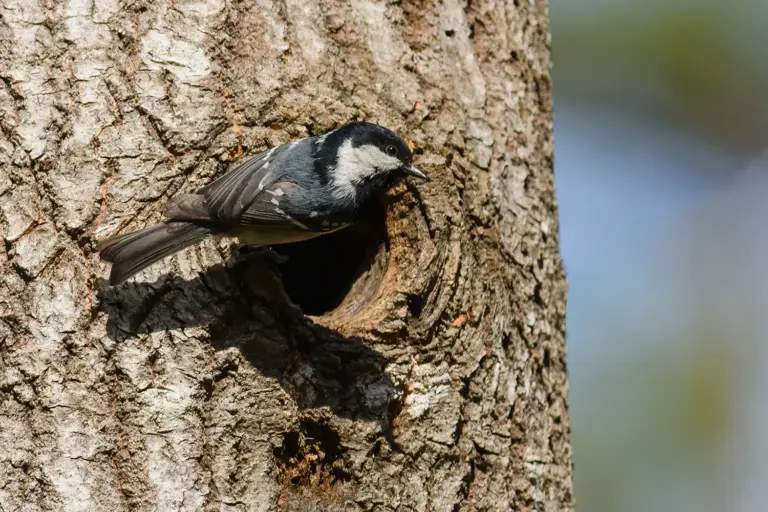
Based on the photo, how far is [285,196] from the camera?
2758 millimetres

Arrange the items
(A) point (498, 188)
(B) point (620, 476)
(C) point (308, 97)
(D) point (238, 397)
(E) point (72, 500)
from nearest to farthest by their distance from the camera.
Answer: (E) point (72, 500) → (D) point (238, 397) → (C) point (308, 97) → (A) point (498, 188) → (B) point (620, 476)

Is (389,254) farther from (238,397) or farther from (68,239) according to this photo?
(68,239)

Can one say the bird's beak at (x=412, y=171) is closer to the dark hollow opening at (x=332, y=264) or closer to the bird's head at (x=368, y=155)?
the bird's head at (x=368, y=155)

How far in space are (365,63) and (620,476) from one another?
377 centimetres

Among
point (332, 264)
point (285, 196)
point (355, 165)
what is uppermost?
point (355, 165)

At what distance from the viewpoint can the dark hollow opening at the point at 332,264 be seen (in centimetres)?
294

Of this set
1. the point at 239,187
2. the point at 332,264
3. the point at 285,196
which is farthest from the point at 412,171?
the point at 332,264

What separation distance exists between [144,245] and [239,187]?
1.20ft

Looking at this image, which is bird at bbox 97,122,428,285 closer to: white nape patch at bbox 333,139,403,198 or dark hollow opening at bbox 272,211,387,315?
white nape patch at bbox 333,139,403,198

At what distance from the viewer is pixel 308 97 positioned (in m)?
2.71

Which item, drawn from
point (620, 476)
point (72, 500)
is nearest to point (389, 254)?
point (72, 500)

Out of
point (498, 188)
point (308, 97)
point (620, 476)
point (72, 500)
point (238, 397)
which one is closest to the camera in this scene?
point (72, 500)

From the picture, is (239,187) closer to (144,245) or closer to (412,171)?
(144,245)

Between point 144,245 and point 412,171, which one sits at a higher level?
point 412,171
